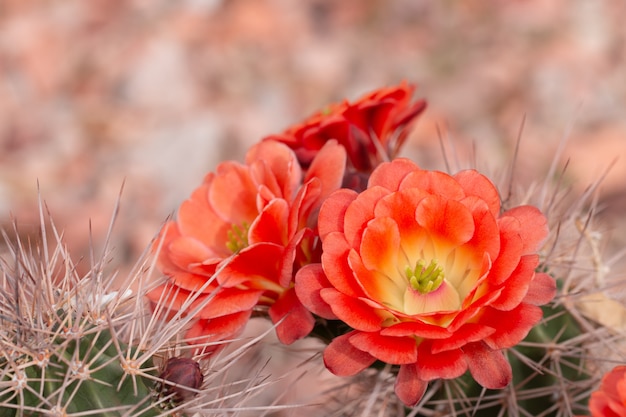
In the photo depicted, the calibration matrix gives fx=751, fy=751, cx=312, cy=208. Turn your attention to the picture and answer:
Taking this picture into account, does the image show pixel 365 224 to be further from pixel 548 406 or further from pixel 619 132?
pixel 619 132

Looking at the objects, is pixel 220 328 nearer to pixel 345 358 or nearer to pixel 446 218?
pixel 345 358

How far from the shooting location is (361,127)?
3.47ft

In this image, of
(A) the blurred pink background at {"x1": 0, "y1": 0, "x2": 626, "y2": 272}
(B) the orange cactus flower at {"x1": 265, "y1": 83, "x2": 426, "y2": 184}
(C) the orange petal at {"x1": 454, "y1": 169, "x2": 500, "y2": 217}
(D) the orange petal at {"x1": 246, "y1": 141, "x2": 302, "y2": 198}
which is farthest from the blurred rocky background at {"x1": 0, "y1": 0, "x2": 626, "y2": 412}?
(C) the orange petal at {"x1": 454, "y1": 169, "x2": 500, "y2": 217}

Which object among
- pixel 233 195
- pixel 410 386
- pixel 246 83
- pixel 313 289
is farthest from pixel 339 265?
pixel 246 83

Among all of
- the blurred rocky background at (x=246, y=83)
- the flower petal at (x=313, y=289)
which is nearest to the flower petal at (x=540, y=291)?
the flower petal at (x=313, y=289)

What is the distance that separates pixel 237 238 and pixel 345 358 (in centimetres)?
26

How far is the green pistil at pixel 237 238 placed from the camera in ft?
3.11

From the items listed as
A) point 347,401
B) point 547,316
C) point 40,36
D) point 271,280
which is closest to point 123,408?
point 271,280

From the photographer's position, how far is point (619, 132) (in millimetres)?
3412

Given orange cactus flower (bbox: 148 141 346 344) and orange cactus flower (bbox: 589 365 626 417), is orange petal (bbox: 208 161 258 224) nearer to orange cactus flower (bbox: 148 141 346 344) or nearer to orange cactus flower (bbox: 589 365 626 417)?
orange cactus flower (bbox: 148 141 346 344)

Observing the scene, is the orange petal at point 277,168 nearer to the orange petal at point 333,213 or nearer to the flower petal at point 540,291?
the orange petal at point 333,213

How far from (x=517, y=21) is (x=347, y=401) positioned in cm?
361

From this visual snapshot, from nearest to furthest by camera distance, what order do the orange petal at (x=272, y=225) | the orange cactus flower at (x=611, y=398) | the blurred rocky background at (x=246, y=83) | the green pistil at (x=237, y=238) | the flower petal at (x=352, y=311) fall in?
the orange cactus flower at (x=611, y=398)
the flower petal at (x=352, y=311)
the orange petal at (x=272, y=225)
the green pistil at (x=237, y=238)
the blurred rocky background at (x=246, y=83)

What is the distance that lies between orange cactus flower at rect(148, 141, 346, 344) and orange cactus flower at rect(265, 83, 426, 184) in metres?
0.06
